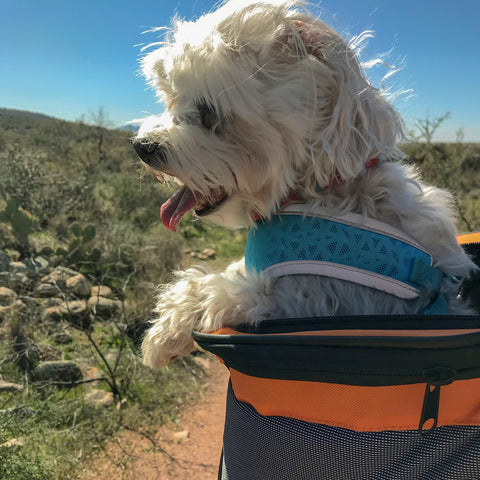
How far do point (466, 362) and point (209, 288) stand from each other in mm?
930

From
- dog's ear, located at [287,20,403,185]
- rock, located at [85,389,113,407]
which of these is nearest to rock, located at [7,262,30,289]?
rock, located at [85,389,113,407]

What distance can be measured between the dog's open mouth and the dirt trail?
80.6 inches

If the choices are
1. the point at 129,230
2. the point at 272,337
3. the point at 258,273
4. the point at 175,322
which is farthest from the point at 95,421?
the point at 129,230

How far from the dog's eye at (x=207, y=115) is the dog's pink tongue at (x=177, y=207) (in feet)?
0.97

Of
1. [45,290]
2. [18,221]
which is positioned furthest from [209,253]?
[45,290]

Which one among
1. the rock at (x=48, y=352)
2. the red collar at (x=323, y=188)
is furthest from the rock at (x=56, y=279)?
the red collar at (x=323, y=188)

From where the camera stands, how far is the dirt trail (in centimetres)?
290

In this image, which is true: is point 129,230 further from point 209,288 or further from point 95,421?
point 209,288

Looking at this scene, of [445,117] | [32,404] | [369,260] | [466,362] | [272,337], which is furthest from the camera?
[445,117]

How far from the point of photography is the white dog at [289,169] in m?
1.49

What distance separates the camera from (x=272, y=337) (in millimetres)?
1178

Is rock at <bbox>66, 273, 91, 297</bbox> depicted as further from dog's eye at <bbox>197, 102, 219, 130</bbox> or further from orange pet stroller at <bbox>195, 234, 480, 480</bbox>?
orange pet stroller at <bbox>195, 234, 480, 480</bbox>

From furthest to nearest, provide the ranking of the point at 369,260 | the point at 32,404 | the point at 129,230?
the point at 129,230, the point at 32,404, the point at 369,260

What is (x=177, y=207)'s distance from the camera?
181 cm
